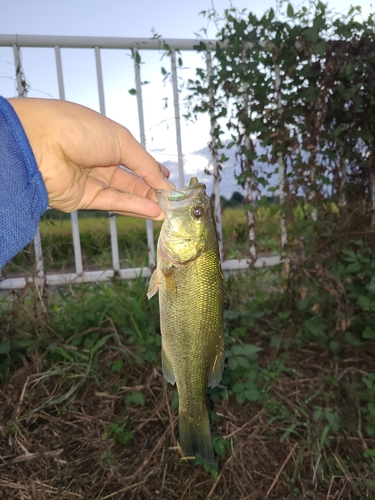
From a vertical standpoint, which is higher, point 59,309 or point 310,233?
point 310,233

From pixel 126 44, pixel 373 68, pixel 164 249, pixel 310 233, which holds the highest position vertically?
pixel 126 44

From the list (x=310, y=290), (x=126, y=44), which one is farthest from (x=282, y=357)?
(x=126, y=44)

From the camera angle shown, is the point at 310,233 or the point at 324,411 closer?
the point at 324,411

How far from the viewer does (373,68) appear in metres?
3.91

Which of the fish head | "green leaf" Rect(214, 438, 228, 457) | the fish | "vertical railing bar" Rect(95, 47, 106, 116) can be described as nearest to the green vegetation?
"green leaf" Rect(214, 438, 228, 457)

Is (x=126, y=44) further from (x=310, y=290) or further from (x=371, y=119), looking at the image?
(x=310, y=290)

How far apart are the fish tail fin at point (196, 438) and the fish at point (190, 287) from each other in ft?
0.14

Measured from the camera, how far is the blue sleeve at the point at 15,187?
1388 millimetres

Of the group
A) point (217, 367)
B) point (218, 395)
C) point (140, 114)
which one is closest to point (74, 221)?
point (140, 114)

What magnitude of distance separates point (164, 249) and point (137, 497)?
159 centimetres

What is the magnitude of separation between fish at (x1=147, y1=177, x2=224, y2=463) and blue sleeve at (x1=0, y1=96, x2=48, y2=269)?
52 cm

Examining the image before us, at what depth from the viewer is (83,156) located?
1.68 metres

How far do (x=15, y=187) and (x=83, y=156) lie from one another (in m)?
0.33

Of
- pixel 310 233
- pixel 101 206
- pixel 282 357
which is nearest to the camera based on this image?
pixel 101 206
